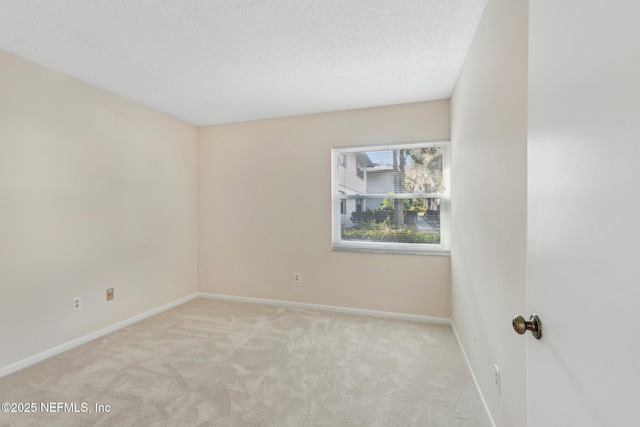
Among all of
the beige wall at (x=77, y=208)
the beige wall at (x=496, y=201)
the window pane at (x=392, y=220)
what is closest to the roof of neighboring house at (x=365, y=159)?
the window pane at (x=392, y=220)

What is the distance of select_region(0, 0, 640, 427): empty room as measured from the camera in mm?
601

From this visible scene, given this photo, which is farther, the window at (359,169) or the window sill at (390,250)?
the window at (359,169)

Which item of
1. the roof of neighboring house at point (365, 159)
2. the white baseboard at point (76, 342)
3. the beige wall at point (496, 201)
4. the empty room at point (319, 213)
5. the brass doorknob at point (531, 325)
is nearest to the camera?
the empty room at point (319, 213)

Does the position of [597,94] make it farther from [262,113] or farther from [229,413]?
[262,113]

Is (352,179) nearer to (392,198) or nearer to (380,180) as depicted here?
(380,180)

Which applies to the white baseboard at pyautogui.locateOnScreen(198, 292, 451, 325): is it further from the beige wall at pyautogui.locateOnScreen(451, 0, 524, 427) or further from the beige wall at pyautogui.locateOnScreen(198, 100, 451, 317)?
the beige wall at pyautogui.locateOnScreen(451, 0, 524, 427)

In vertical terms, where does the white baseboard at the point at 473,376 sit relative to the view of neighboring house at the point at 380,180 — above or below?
below

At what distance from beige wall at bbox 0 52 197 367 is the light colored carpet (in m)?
0.36

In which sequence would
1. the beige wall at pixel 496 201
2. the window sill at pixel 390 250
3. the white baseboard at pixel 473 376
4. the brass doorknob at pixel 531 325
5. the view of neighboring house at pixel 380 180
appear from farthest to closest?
the view of neighboring house at pixel 380 180, the window sill at pixel 390 250, the white baseboard at pixel 473 376, the beige wall at pixel 496 201, the brass doorknob at pixel 531 325

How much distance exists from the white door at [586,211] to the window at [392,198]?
256 cm

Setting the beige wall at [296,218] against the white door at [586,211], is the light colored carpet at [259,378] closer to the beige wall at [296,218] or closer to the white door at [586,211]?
the beige wall at [296,218]

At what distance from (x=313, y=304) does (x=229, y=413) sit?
1.92m

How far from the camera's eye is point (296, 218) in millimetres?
3729

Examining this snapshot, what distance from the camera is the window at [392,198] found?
327 cm
